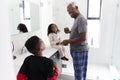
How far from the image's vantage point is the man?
181 centimetres

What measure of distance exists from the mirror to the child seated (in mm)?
941

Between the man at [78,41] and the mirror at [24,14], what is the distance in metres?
0.80

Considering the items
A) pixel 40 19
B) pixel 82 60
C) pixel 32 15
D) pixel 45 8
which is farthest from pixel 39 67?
pixel 45 8

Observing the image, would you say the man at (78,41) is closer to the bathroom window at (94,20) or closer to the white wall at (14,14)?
the white wall at (14,14)

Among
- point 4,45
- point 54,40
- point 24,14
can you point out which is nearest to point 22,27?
point 24,14

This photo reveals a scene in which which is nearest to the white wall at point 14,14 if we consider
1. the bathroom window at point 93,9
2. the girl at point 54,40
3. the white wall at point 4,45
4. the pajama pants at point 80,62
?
the girl at point 54,40

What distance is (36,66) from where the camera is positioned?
117cm

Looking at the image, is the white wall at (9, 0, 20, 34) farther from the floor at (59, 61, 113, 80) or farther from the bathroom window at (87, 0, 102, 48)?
the bathroom window at (87, 0, 102, 48)

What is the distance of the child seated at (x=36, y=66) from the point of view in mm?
1166

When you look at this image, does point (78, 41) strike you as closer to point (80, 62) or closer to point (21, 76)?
point (80, 62)

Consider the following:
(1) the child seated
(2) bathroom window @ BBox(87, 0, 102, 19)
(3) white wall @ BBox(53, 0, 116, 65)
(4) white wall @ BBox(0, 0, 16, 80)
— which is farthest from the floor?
(4) white wall @ BBox(0, 0, 16, 80)

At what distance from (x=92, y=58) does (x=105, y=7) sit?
1.34 metres

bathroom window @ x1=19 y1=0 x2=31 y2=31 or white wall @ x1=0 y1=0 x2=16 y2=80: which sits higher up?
bathroom window @ x1=19 y1=0 x2=31 y2=31

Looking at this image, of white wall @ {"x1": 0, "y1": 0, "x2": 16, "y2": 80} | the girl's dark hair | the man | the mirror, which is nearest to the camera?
white wall @ {"x1": 0, "y1": 0, "x2": 16, "y2": 80}
